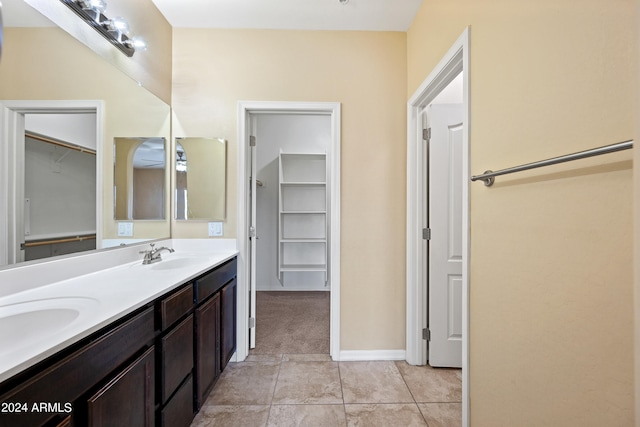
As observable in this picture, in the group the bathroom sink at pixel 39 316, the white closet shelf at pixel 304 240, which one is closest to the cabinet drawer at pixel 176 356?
the bathroom sink at pixel 39 316

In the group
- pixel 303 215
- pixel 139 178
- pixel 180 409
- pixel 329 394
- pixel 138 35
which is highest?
pixel 138 35

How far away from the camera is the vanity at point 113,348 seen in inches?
25.9

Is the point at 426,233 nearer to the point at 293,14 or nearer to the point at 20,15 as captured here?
the point at 293,14

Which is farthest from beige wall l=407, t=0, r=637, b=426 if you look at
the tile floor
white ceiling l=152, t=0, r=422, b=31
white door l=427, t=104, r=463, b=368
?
white ceiling l=152, t=0, r=422, b=31

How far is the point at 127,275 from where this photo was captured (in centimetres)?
142

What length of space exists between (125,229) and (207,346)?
92 cm

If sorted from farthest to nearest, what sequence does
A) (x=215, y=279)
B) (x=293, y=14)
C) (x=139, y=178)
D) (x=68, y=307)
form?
(x=293, y=14), (x=139, y=178), (x=215, y=279), (x=68, y=307)

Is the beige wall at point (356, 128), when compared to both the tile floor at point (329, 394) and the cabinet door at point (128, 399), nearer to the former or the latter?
the tile floor at point (329, 394)

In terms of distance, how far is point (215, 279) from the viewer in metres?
1.73

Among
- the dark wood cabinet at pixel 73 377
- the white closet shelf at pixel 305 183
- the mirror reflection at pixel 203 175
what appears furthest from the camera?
the white closet shelf at pixel 305 183

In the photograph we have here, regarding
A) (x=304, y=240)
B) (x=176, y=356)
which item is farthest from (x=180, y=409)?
(x=304, y=240)

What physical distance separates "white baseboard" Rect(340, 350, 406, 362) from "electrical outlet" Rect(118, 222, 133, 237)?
1804mm

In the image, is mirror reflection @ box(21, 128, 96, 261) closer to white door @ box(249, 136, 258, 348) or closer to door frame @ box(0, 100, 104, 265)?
door frame @ box(0, 100, 104, 265)

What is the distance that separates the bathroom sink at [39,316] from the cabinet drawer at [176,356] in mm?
345
